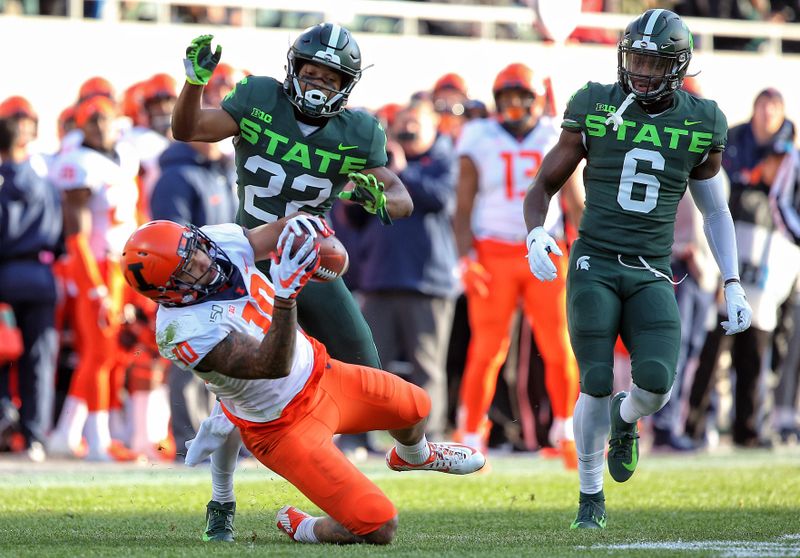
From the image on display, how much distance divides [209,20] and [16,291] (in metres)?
6.17

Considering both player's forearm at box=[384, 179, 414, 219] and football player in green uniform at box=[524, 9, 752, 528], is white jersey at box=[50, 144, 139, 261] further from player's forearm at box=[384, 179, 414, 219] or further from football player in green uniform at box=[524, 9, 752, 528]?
football player in green uniform at box=[524, 9, 752, 528]

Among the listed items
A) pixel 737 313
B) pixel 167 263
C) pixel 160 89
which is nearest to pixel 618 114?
pixel 737 313

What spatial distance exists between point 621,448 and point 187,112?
219 cm

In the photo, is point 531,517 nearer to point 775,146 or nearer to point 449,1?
point 775,146

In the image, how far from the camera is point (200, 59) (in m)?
5.45

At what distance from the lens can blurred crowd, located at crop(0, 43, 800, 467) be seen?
364 inches

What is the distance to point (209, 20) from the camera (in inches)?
598

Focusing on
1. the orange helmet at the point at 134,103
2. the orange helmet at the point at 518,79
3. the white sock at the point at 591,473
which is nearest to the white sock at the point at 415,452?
the white sock at the point at 591,473

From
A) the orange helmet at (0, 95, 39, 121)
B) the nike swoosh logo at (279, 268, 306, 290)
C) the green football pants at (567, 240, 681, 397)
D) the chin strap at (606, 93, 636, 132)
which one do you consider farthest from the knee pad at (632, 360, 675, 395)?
the orange helmet at (0, 95, 39, 121)

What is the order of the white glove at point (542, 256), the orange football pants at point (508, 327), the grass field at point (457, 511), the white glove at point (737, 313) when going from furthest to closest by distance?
the orange football pants at point (508, 327) → the white glove at point (737, 313) → the white glove at point (542, 256) → the grass field at point (457, 511)

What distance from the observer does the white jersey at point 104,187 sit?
9664 millimetres

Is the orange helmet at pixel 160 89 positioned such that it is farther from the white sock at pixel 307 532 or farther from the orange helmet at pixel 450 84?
the white sock at pixel 307 532

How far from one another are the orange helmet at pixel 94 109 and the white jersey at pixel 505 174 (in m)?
2.36

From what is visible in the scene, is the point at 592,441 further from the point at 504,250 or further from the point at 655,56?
the point at 504,250
